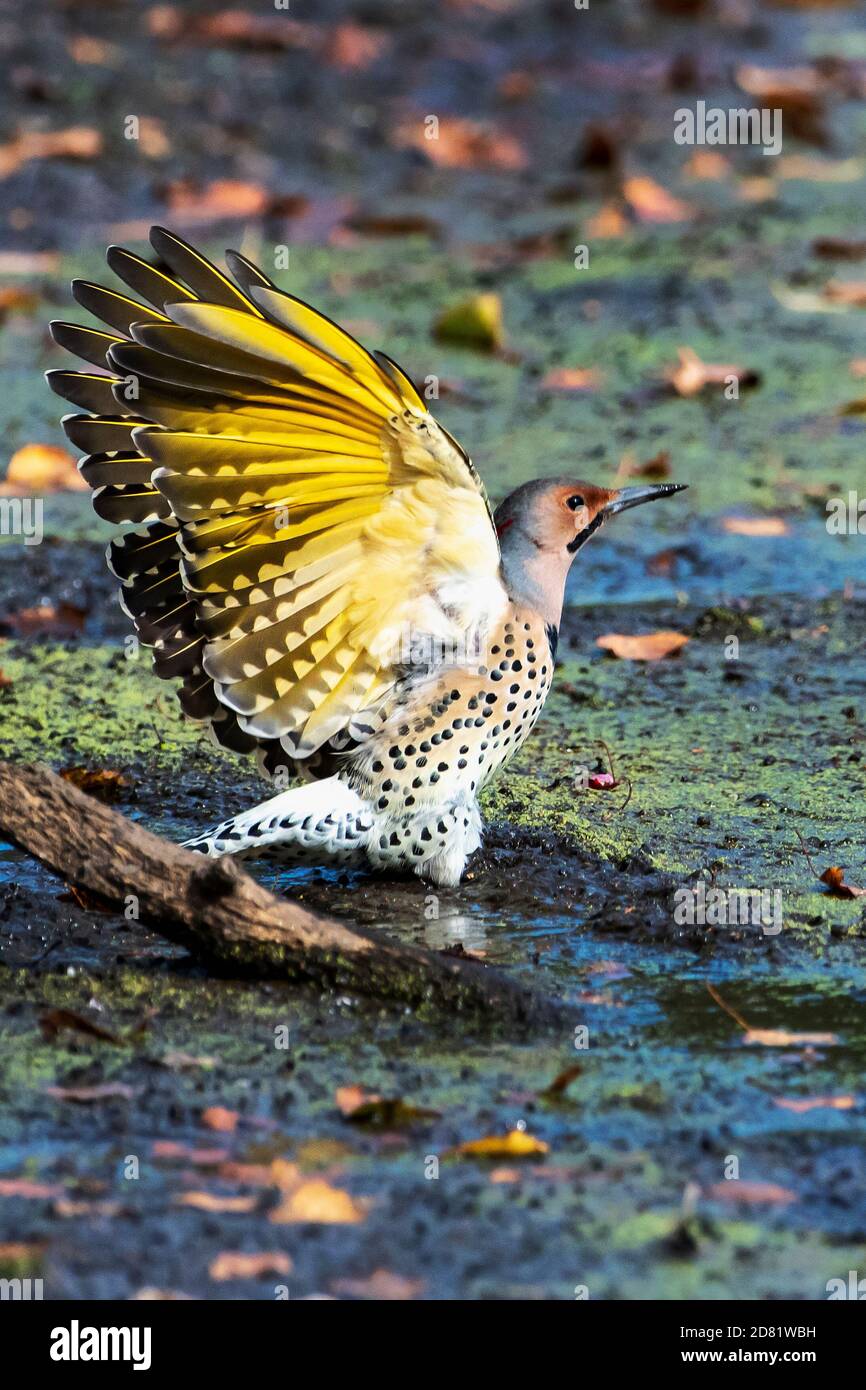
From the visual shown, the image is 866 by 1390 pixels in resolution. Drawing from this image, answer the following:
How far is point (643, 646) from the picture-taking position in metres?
6.41

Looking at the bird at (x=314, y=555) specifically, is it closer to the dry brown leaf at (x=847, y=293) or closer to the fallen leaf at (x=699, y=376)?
the fallen leaf at (x=699, y=376)

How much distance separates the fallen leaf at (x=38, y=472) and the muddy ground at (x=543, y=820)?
111mm

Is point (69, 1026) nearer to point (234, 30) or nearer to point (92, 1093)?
point (92, 1093)

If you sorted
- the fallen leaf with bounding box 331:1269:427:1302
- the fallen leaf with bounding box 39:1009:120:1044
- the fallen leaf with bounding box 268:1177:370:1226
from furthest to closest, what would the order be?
the fallen leaf with bounding box 39:1009:120:1044 → the fallen leaf with bounding box 268:1177:370:1226 → the fallen leaf with bounding box 331:1269:427:1302

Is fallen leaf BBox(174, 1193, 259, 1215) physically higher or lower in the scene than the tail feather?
lower

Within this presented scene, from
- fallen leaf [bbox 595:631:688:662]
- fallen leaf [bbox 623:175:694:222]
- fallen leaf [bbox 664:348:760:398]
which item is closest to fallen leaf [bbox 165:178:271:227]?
fallen leaf [bbox 623:175:694:222]

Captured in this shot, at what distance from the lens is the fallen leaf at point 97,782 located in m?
5.33

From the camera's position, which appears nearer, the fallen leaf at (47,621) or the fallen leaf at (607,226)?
the fallen leaf at (47,621)

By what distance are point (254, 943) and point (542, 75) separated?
9356mm

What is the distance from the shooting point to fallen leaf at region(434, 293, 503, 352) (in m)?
8.89

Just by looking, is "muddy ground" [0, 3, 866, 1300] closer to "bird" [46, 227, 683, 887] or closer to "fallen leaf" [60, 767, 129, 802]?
"fallen leaf" [60, 767, 129, 802]

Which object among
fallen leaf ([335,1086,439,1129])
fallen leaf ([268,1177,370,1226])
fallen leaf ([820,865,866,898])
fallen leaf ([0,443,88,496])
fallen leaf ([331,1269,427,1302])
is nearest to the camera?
fallen leaf ([331,1269,427,1302])

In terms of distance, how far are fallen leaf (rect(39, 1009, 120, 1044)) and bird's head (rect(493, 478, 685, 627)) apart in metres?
1.35

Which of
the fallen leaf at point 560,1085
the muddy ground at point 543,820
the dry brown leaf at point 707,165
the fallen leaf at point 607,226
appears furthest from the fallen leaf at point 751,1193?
the dry brown leaf at point 707,165
